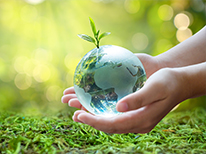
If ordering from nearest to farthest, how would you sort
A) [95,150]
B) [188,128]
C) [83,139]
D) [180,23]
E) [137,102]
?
[137,102] < [95,150] < [83,139] < [188,128] < [180,23]

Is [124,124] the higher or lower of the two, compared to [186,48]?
lower

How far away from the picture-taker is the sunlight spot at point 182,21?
2295 mm

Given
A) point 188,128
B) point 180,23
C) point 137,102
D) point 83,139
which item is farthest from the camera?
point 180,23

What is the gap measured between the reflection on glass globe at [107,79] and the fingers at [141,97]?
5.0 inches

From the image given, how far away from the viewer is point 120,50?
99 centimetres

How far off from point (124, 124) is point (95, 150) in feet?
0.73

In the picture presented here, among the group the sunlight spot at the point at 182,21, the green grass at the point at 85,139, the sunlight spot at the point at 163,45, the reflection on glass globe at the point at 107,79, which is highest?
the sunlight spot at the point at 182,21

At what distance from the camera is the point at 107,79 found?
88cm

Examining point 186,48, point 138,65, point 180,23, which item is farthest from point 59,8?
point 138,65

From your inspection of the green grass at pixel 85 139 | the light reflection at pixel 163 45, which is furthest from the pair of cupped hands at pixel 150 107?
the light reflection at pixel 163 45

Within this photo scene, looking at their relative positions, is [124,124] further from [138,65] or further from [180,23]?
[180,23]

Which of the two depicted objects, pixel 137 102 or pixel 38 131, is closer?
pixel 137 102

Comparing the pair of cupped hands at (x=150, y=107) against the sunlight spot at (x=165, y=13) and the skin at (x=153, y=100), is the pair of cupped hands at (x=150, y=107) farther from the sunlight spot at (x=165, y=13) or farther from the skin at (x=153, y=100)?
the sunlight spot at (x=165, y=13)

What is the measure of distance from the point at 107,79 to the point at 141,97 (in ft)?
0.60
